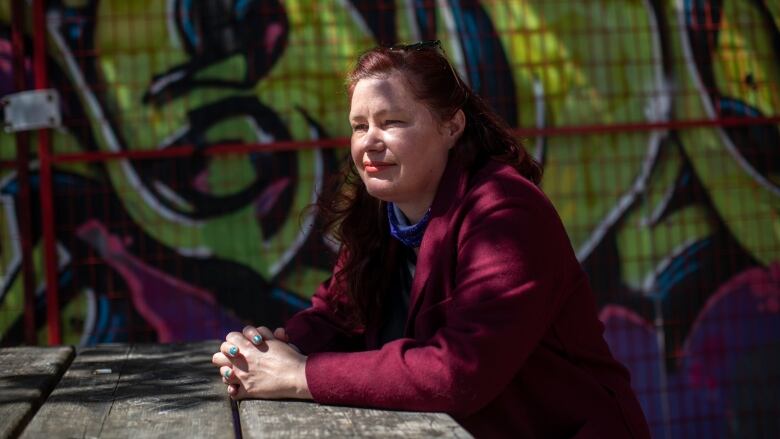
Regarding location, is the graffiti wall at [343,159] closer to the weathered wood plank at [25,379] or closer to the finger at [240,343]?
the weathered wood plank at [25,379]

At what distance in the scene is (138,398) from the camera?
8.15 feet

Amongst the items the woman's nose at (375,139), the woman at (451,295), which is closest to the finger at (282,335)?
the woman at (451,295)

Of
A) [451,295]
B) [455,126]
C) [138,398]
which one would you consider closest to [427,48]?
[455,126]

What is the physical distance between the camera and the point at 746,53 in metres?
5.88

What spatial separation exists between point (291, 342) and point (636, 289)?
326 centimetres

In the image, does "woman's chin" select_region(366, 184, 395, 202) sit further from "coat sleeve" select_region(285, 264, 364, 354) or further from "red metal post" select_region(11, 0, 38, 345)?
"red metal post" select_region(11, 0, 38, 345)

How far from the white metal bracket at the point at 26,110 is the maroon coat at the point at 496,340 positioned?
337 cm

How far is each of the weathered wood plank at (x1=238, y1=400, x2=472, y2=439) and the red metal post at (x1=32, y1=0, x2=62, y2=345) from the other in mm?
3405

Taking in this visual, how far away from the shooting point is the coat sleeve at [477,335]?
2.25 m

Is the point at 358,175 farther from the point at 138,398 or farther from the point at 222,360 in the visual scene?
the point at 138,398

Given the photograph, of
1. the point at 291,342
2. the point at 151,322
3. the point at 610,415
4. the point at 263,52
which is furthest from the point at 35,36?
the point at 610,415

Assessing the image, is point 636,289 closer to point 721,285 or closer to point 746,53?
point 721,285

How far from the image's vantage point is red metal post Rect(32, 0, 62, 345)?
5.44 meters

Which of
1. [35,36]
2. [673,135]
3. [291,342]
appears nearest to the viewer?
[291,342]
